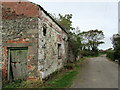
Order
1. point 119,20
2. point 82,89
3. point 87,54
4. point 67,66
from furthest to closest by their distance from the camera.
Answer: point 87,54 → point 119,20 → point 67,66 → point 82,89

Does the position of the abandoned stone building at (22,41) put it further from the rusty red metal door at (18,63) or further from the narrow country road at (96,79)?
the narrow country road at (96,79)

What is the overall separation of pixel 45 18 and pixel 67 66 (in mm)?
6416

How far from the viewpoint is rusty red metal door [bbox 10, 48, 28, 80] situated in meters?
7.14

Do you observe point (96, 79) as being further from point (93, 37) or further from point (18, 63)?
point (93, 37)

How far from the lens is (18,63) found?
23.9ft

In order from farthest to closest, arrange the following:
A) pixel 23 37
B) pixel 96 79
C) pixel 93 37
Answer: pixel 93 37 < pixel 96 79 < pixel 23 37

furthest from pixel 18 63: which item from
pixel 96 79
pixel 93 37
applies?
pixel 93 37

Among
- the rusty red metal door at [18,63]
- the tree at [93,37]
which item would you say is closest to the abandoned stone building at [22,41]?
the rusty red metal door at [18,63]

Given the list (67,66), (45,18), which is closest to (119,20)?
(67,66)

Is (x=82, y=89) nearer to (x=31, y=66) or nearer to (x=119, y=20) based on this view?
(x=31, y=66)

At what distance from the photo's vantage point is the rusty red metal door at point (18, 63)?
7145 mm

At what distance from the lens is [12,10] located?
7340 mm

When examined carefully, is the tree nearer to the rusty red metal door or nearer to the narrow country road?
the narrow country road

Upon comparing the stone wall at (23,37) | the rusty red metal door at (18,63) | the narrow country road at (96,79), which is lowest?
the narrow country road at (96,79)
